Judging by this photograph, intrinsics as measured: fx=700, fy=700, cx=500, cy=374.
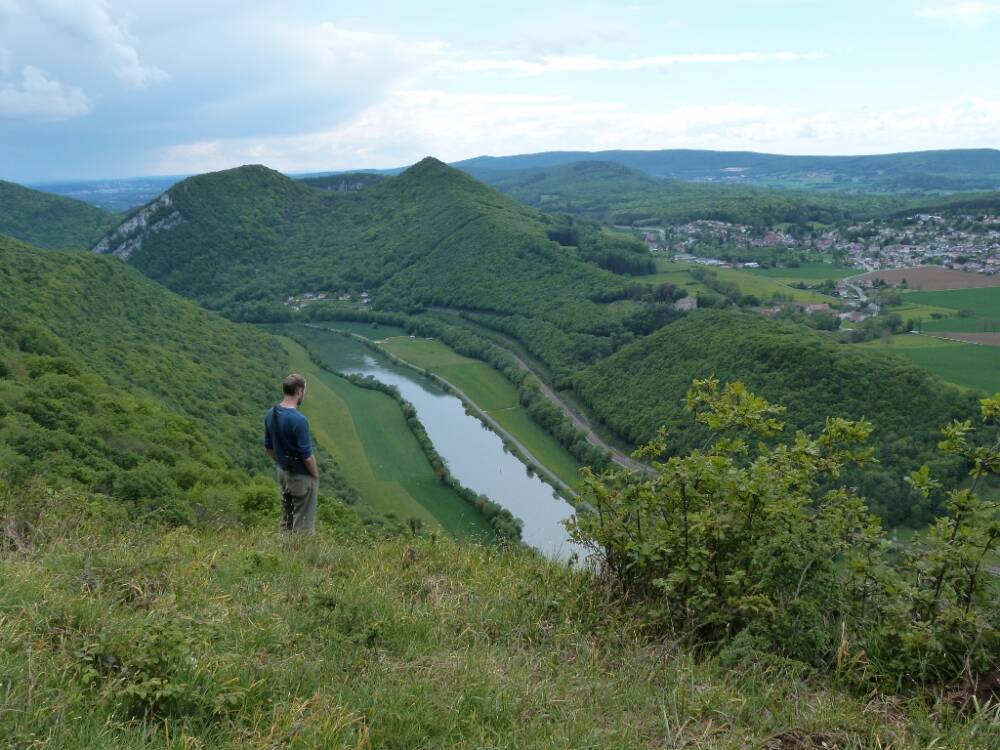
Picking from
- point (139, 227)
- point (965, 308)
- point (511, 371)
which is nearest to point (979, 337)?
point (965, 308)

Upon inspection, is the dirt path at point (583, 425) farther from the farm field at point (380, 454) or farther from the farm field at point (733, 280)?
the farm field at point (733, 280)

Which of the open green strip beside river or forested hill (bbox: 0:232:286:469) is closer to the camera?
forested hill (bbox: 0:232:286:469)

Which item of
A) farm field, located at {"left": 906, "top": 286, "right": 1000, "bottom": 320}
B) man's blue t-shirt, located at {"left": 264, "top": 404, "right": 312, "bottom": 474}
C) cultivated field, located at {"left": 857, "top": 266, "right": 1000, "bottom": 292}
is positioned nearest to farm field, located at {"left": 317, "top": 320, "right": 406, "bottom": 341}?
farm field, located at {"left": 906, "top": 286, "right": 1000, "bottom": 320}

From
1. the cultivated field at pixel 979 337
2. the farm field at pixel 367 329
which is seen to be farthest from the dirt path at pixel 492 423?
the cultivated field at pixel 979 337

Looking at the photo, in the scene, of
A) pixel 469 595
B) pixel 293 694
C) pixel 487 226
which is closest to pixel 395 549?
pixel 469 595

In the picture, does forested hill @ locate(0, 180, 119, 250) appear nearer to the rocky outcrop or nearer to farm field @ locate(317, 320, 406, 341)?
the rocky outcrop

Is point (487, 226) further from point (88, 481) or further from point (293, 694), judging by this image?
point (293, 694)
